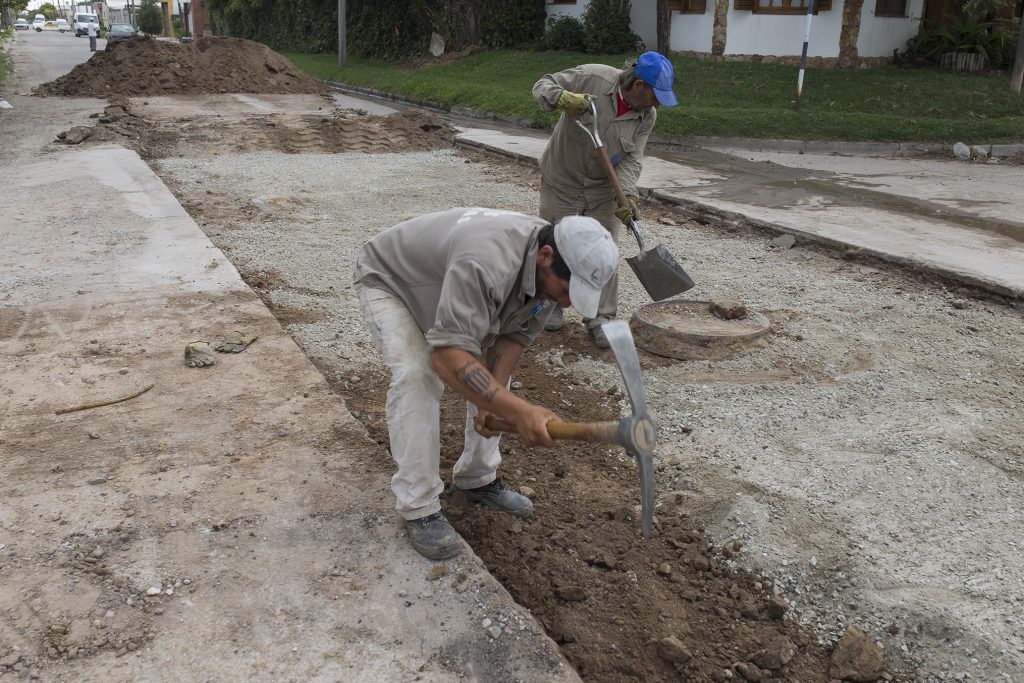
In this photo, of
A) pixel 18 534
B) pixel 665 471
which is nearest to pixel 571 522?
pixel 665 471

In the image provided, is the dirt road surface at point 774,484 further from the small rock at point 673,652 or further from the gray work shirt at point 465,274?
the gray work shirt at point 465,274

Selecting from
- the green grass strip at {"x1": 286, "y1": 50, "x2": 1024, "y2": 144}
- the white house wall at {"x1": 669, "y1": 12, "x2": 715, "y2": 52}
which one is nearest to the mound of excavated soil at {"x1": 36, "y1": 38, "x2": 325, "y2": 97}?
the green grass strip at {"x1": 286, "y1": 50, "x2": 1024, "y2": 144}

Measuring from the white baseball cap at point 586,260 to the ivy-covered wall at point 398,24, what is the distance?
2104cm

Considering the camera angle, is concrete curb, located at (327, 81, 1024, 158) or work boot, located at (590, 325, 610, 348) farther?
concrete curb, located at (327, 81, 1024, 158)

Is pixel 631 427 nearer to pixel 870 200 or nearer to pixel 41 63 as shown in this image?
pixel 870 200

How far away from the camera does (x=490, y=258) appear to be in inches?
92.5

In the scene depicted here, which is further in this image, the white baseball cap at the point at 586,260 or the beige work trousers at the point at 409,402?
the beige work trousers at the point at 409,402

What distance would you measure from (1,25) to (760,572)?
59396mm

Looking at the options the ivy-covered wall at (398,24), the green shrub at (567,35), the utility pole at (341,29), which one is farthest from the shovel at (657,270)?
the utility pole at (341,29)

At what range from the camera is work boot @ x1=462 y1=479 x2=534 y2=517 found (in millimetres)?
3111

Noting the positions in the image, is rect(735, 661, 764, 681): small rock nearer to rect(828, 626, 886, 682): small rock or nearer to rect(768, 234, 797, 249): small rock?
rect(828, 626, 886, 682): small rock

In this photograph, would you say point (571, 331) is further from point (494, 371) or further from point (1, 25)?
point (1, 25)

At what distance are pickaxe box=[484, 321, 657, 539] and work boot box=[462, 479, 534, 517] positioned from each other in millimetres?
919

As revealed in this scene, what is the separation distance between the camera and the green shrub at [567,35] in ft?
66.6
